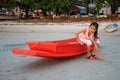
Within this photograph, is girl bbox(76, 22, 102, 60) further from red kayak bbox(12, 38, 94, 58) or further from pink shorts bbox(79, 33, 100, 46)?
red kayak bbox(12, 38, 94, 58)

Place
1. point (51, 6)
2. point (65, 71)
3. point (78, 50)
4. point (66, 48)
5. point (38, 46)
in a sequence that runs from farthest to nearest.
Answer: point (51, 6) → point (78, 50) → point (66, 48) → point (38, 46) → point (65, 71)

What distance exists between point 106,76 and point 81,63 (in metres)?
1.54

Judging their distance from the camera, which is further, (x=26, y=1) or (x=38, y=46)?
(x=26, y=1)

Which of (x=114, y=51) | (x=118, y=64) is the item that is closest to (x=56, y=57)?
(x=118, y=64)

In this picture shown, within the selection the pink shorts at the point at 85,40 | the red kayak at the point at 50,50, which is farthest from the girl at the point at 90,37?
the red kayak at the point at 50,50

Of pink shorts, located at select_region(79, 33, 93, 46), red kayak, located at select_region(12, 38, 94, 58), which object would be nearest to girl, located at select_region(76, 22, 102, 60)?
pink shorts, located at select_region(79, 33, 93, 46)

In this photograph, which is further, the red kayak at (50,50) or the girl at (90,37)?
the girl at (90,37)

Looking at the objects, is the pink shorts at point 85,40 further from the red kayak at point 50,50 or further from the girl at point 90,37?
the red kayak at point 50,50

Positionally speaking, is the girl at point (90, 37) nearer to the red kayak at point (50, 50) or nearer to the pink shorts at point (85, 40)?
the pink shorts at point (85, 40)

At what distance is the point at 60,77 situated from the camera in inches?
254

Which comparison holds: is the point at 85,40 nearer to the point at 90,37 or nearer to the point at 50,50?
the point at 90,37

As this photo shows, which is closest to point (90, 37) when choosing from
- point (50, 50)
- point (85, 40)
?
point (85, 40)

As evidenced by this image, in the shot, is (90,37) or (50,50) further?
(90,37)

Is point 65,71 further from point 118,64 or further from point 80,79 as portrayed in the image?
point 118,64
